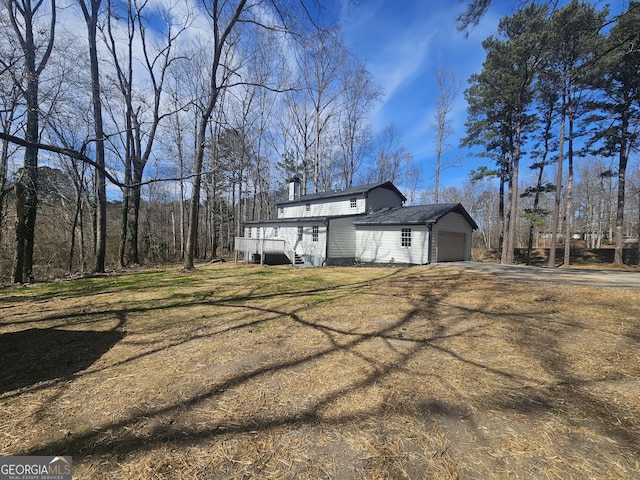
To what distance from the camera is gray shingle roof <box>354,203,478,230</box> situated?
15.0 metres

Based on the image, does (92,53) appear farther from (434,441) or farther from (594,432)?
(594,432)

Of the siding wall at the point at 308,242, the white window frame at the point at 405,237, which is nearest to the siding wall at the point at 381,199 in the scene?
the white window frame at the point at 405,237

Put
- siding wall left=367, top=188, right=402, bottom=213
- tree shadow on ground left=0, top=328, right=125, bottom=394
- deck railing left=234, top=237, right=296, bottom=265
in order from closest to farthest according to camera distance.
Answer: tree shadow on ground left=0, top=328, right=125, bottom=394 → deck railing left=234, top=237, right=296, bottom=265 → siding wall left=367, top=188, right=402, bottom=213

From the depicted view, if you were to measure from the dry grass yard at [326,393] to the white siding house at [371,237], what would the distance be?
33.0 ft

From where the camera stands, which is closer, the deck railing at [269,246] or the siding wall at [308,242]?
the siding wall at [308,242]

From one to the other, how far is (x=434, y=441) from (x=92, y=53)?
17.8 meters

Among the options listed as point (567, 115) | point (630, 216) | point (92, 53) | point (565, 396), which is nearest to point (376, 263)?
point (565, 396)

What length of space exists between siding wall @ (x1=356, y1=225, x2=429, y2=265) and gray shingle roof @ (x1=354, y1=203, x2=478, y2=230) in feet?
Answer: 1.21

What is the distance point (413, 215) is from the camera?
1616 centimetres

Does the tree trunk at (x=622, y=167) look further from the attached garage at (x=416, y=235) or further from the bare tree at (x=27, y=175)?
the bare tree at (x=27, y=175)

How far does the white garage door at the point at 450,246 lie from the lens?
15.7m

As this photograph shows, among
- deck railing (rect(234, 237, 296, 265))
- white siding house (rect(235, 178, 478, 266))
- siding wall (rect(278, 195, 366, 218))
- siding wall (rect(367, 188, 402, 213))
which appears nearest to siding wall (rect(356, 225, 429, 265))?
white siding house (rect(235, 178, 478, 266))

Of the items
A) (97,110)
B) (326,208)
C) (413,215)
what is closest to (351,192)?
(326,208)

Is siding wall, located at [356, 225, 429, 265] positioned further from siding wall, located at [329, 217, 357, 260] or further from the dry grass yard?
the dry grass yard
